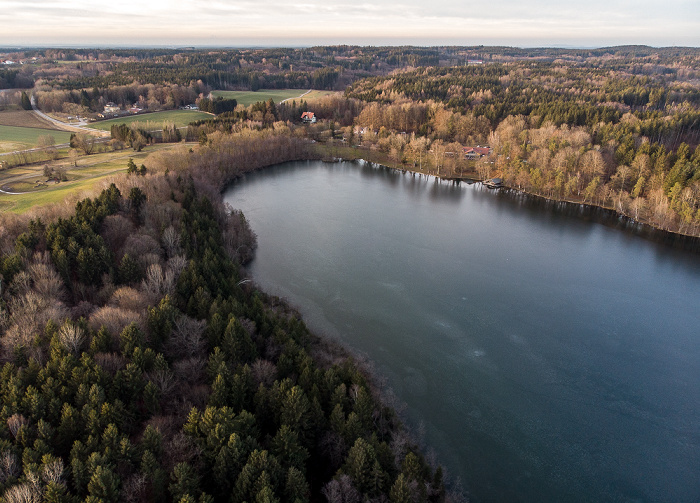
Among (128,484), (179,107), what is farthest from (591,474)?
(179,107)

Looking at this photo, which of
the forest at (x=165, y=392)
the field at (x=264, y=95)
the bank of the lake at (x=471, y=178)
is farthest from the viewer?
the field at (x=264, y=95)

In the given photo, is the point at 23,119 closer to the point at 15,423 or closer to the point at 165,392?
the point at 165,392

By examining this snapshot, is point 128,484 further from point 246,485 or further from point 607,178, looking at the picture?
point 607,178

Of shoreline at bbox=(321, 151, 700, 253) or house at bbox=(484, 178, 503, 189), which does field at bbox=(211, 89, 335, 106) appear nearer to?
house at bbox=(484, 178, 503, 189)

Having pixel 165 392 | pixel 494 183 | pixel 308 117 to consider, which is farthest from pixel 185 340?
pixel 308 117

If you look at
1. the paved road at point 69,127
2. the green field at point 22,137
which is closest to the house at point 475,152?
the paved road at point 69,127

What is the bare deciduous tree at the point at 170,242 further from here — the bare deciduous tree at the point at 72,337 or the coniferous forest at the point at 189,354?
the bare deciduous tree at the point at 72,337
